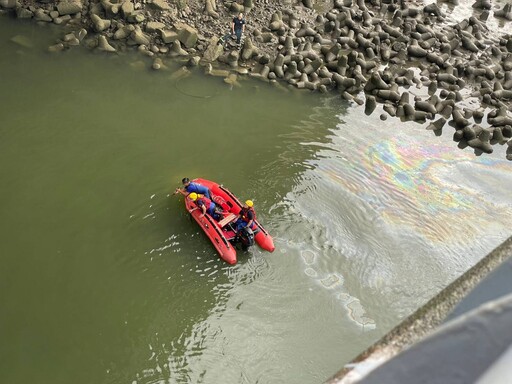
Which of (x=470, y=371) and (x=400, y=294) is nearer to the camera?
(x=470, y=371)

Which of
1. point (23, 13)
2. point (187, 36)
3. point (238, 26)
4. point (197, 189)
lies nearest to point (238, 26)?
point (238, 26)

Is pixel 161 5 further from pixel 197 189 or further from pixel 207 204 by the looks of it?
pixel 207 204

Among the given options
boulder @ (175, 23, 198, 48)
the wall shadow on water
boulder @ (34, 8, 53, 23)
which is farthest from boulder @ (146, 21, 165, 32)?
boulder @ (34, 8, 53, 23)

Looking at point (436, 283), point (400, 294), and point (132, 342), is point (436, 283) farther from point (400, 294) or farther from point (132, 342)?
point (132, 342)

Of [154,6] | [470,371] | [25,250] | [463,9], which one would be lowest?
[25,250]

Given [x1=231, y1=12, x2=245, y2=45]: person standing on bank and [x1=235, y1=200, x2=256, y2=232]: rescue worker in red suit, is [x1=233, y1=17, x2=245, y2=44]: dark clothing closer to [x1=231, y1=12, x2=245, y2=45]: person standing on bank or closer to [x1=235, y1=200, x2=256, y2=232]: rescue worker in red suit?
[x1=231, y1=12, x2=245, y2=45]: person standing on bank

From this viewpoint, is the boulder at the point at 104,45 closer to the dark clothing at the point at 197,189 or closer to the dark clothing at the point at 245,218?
the dark clothing at the point at 197,189

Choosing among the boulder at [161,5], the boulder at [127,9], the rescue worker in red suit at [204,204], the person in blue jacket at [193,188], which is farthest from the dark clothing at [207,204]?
the boulder at [161,5]

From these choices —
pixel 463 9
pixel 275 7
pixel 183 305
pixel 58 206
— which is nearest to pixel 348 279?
pixel 183 305
